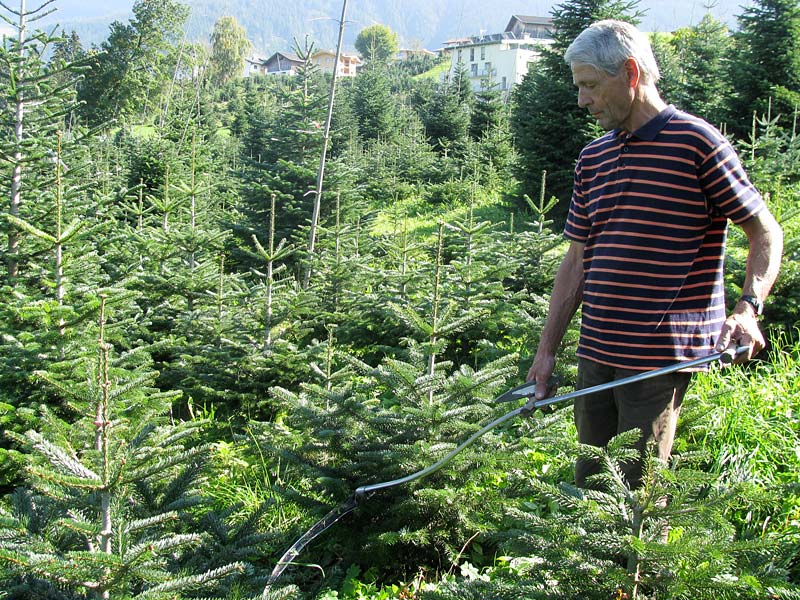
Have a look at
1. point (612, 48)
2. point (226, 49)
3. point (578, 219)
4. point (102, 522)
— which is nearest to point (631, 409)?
point (578, 219)

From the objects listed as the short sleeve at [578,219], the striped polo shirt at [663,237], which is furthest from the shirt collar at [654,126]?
the short sleeve at [578,219]

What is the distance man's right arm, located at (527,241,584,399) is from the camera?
281cm

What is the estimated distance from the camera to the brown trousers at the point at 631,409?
2.47m

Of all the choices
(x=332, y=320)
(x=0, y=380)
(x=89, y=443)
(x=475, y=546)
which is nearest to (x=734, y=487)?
(x=475, y=546)

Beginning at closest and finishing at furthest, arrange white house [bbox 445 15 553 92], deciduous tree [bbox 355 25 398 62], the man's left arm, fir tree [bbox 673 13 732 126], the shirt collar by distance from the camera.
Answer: the man's left arm < the shirt collar < fir tree [bbox 673 13 732 126] < white house [bbox 445 15 553 92] < deciduous tree [bbox 355 25 398 62]

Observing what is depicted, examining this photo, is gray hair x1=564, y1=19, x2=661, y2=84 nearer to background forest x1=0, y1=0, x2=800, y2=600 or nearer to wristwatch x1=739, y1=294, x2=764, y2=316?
wristwatch x1=739, y1=294, x2=764, y2=316

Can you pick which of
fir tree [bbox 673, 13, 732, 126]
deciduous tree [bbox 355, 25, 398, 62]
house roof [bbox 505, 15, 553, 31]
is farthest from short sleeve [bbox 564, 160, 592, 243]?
house roof [bbox 505, 15, 553, 31]

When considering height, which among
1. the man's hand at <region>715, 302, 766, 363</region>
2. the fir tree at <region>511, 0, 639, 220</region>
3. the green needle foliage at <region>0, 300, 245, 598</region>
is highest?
the fir tree at <region>511, 0, 639, 220</region>

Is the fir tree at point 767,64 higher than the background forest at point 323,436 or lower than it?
higher

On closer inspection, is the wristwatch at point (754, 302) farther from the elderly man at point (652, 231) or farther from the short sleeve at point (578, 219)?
the short sleeve at point (578, 219)

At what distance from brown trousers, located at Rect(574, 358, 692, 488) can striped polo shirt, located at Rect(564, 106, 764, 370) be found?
2.8 inches

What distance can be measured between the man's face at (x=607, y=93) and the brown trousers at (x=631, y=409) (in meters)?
0.91

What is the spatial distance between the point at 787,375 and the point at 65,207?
6.01 meters

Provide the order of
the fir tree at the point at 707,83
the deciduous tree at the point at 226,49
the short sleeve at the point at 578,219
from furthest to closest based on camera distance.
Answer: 1. the deciduous tree at the point at 226,49
2. the fir tree at the point at 707,83
3. the short sleeve at the point at 578,219
